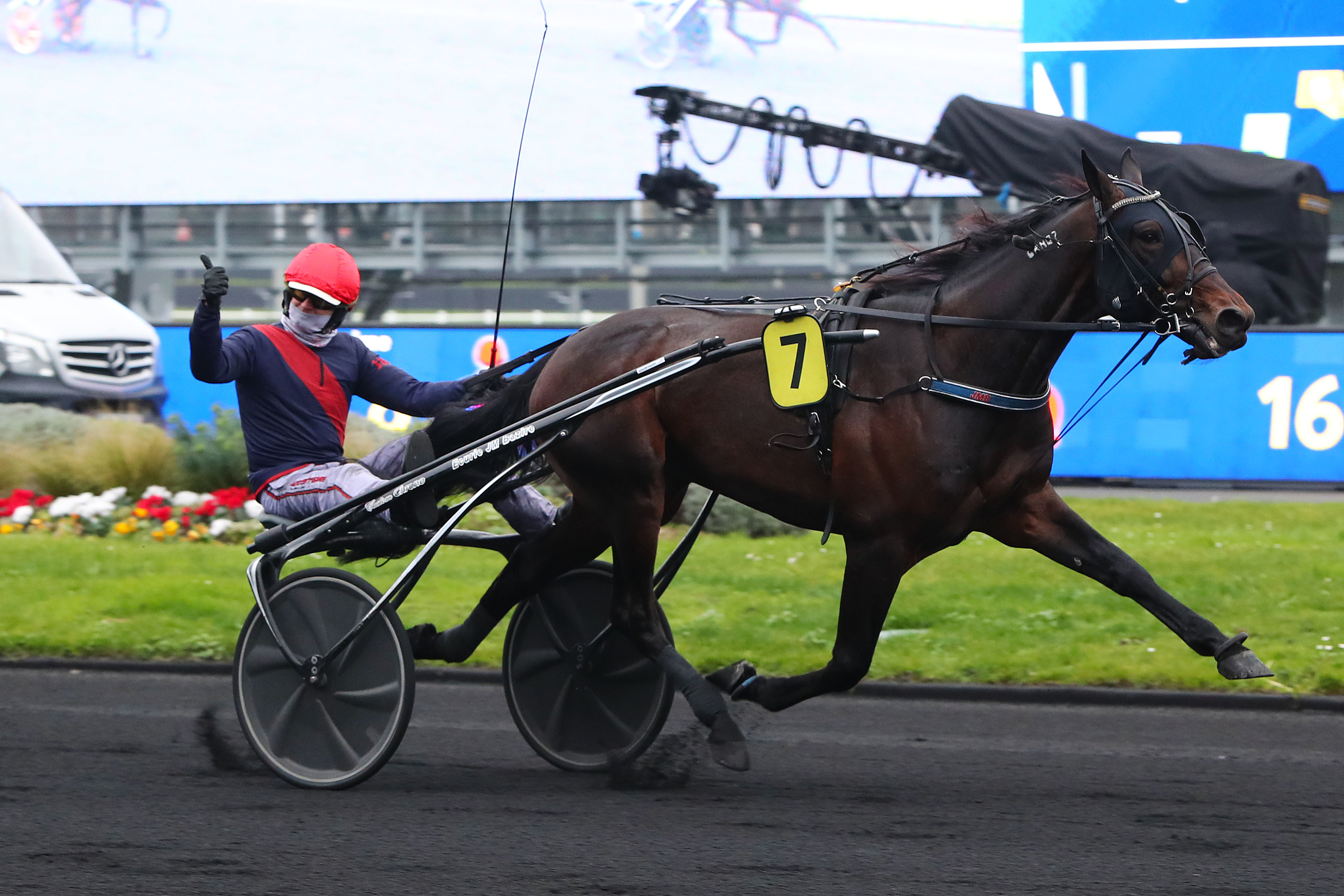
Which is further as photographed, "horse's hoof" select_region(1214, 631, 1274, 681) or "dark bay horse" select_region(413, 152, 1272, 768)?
"dark bay horse" select_region(413, 152, 1272, 768)

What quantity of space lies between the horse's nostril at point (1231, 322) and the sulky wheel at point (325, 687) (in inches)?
102

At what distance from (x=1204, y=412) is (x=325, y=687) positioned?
9.59 meters

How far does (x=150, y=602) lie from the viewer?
7.79 m

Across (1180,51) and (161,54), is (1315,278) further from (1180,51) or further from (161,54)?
(161,54)

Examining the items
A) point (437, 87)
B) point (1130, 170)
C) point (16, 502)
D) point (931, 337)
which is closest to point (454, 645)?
point (931, 337)

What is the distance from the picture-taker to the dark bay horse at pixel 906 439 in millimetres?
4465

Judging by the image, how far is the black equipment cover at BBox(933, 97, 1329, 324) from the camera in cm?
1234

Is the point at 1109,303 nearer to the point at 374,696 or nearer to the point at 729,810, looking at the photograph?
the point at 729,810

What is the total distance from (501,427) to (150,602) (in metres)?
3.30

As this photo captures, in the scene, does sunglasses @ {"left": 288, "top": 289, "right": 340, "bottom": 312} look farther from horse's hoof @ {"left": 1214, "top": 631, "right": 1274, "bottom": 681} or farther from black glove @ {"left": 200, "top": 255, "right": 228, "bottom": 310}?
horse's hoof @ {"left": 1214, "top": 631, "right": 1274, "bottom": 681}

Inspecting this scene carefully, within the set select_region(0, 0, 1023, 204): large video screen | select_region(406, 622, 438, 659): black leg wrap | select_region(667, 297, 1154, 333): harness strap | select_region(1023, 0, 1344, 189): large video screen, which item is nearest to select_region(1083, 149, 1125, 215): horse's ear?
select_region(667, 297, 1154, 333): harness strap

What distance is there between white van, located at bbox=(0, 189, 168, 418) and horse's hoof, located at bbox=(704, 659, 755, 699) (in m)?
9.19

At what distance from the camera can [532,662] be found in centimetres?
521

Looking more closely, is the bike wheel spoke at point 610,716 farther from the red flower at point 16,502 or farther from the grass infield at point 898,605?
the red flower at point 16,502
